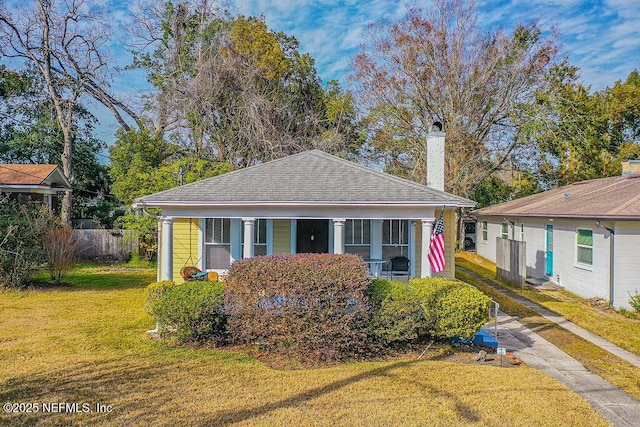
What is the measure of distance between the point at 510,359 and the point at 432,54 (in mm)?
22175

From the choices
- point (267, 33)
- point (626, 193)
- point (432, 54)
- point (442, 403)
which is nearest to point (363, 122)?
point (432, 54)

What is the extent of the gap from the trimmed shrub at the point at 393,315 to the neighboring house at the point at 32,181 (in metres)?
19.3

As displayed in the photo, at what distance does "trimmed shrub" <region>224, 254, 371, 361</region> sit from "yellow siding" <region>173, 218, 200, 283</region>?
5249 mm

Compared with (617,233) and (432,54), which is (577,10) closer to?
(432,54)

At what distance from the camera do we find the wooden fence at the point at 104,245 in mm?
19828

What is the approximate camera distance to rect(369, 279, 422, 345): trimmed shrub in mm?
6816

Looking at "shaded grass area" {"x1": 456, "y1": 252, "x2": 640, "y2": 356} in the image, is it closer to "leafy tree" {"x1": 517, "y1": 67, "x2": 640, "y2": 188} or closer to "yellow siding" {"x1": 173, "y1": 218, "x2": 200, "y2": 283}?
"yellow siding" {"x1": 173, "y1": 218, "x2": 200, "y2": 283}

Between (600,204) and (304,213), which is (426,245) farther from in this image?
(600,204)

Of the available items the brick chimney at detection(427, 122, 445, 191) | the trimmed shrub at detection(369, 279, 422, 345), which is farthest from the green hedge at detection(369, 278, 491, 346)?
the brick chimney at detection(427, 122, 445, 191)

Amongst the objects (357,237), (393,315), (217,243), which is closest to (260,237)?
(217,243)

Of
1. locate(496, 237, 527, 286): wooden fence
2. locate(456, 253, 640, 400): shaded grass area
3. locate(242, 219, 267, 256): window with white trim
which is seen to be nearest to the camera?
locate(456, 253, 640, 400): shaded grass area

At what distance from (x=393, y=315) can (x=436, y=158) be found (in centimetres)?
550

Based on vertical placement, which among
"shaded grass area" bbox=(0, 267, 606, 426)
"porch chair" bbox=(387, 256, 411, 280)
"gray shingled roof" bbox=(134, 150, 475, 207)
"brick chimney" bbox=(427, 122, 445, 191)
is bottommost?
"shaded grass area" bbox=(0, 267, 606, 426)

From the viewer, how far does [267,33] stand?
78.4ft
